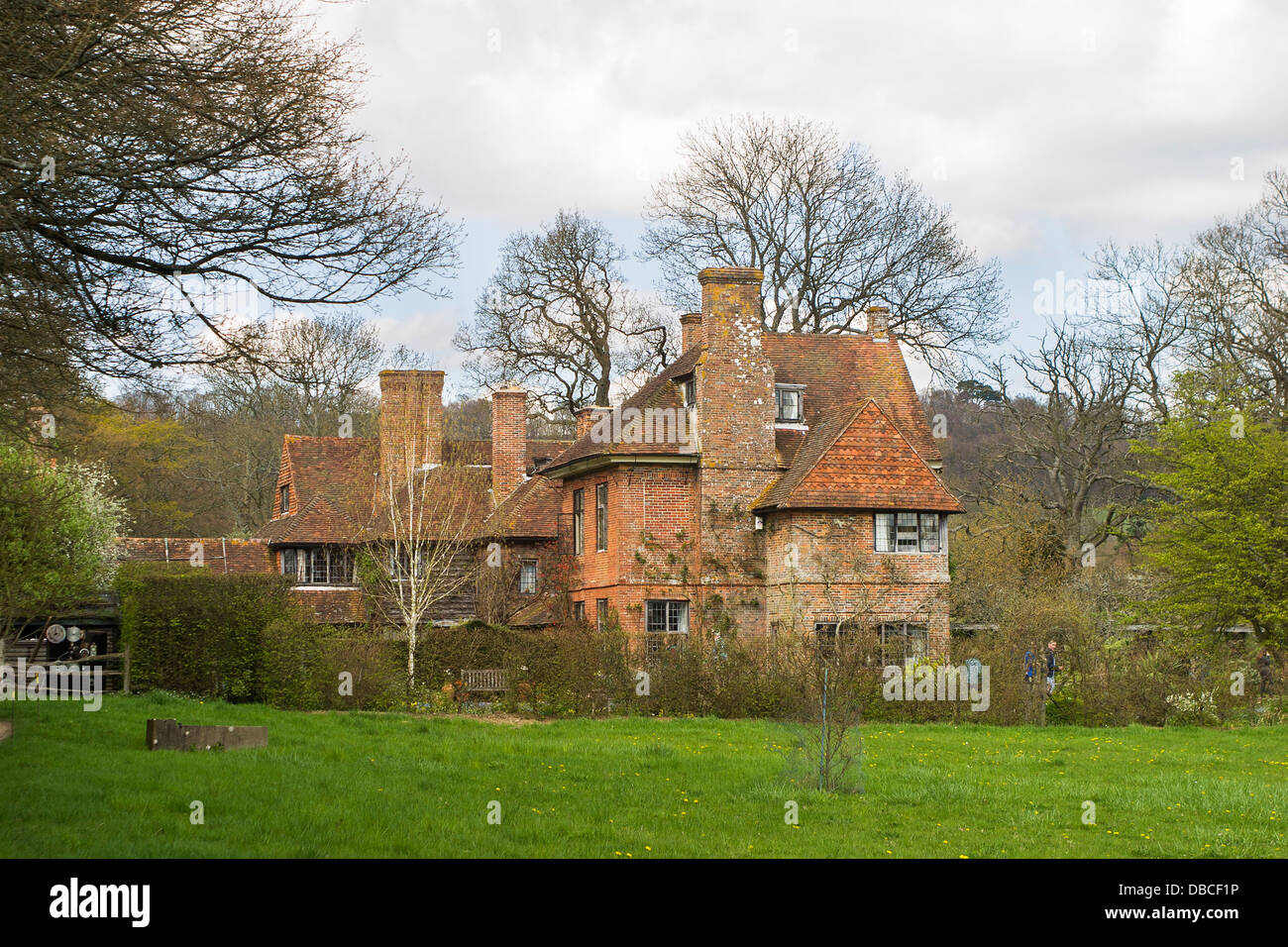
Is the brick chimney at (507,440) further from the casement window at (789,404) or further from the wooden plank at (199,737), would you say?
the wooden plank at (199,737)

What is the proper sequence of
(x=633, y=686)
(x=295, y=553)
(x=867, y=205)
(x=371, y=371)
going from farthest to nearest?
(x=371, y=371)
(x=867, y=205)
(x=295, y=553)
(x=633, y=686)

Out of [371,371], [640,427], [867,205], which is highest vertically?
[867,205]

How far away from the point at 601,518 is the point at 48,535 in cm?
1390

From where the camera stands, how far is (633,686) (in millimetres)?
24625

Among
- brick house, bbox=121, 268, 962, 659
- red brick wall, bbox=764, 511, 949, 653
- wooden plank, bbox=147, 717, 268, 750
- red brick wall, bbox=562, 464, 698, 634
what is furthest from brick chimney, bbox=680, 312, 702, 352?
wooden plank, bbox=147, 717, 268, 750

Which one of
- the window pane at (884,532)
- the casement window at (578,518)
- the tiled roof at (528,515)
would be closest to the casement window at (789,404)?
the window pane at (884,532)

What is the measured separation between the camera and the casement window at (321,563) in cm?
3703

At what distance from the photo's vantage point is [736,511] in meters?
31.5

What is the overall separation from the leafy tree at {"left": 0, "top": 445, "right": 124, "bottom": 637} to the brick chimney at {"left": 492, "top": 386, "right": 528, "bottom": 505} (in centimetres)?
1118

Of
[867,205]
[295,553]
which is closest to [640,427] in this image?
[295,553]

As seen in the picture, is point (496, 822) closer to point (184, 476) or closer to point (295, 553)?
point (295, 553)
